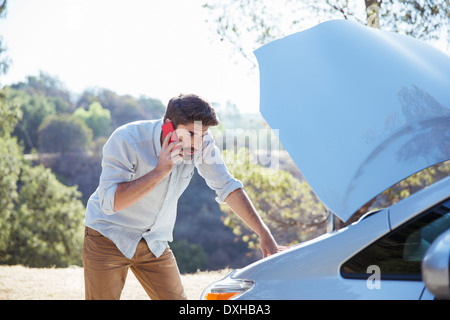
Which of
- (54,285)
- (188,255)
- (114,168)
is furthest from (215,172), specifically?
(188,255)

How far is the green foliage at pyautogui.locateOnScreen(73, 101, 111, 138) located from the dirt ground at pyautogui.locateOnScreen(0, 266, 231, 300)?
124ft

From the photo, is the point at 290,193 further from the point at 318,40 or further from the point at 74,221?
the point at 74,221

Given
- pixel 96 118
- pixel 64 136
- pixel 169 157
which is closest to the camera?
pixel 169 157

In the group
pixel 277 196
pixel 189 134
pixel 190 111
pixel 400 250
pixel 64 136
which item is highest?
pixel 64 136

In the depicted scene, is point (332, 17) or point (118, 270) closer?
point (118, 270)

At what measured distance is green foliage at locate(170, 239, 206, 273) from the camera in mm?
29656

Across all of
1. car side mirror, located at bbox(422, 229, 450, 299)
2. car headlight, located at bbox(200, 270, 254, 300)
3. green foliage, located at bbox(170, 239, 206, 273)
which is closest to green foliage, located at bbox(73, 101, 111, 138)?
green foliage, located at bbox(170, 239, 206, 273)

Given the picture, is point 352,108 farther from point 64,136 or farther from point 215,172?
point 64,136

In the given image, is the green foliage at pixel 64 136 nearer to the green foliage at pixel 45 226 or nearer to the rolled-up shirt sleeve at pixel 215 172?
the green foliage at pixel 45 226

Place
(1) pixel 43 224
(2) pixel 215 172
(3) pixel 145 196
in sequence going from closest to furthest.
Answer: (3) pixel 145 196
(2) pixel 215 172
(1) pixel 43 224

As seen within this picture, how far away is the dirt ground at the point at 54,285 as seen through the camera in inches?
245

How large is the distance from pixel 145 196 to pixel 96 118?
151 ft

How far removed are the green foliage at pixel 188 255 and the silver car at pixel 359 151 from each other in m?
27.3

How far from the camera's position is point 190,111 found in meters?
2.65
